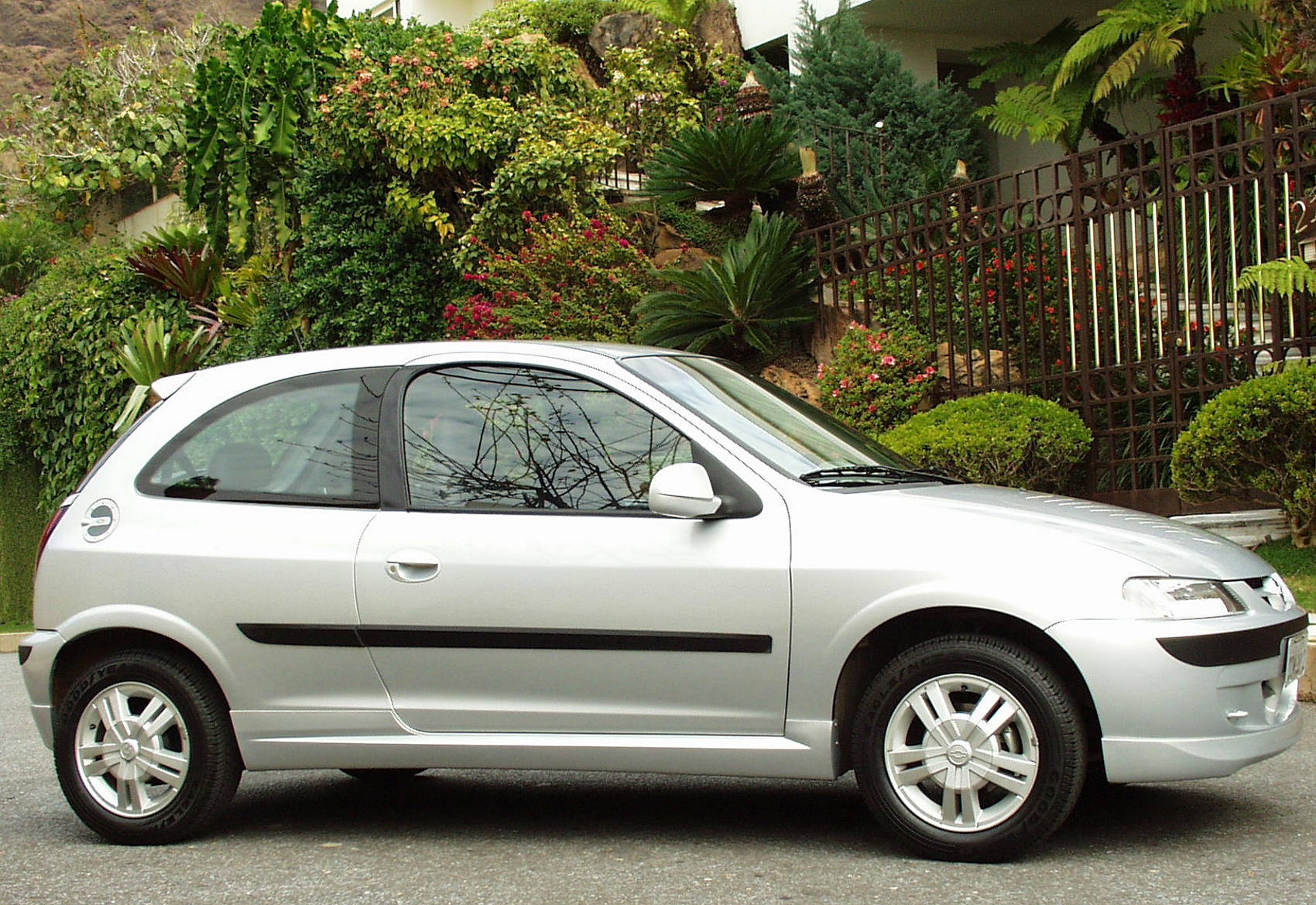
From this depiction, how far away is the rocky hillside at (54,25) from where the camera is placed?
1690 inches

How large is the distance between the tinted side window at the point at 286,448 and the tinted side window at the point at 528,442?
0.60 ft

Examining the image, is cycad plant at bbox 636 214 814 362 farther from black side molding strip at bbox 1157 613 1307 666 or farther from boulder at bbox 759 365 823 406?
black side molding strip at bbox 1157 613 1307 666

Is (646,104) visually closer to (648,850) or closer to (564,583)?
(564,583)

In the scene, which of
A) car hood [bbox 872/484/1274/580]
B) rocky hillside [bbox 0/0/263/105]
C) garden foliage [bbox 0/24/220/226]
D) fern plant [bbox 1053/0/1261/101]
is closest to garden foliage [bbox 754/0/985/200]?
fern plant [bbox 1053/0/1261/101]

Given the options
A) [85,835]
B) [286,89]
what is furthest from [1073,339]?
[286,89]

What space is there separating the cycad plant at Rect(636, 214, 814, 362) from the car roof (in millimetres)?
7956

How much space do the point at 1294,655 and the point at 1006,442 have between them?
6.10 metres

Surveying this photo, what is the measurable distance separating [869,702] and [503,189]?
12046 millimetres

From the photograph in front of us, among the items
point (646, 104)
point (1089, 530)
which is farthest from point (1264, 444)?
point (646, 104)

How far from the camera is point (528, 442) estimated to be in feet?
16.5

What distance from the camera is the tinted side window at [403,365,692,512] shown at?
4.88 meters

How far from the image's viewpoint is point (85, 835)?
5.39m

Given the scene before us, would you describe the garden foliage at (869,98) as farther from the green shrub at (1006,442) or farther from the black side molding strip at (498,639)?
the black side molding strip at (498,639)

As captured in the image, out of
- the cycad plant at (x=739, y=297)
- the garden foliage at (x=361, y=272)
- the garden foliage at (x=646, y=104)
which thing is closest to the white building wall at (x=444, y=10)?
the garden foliage at (x=646, y=104)
